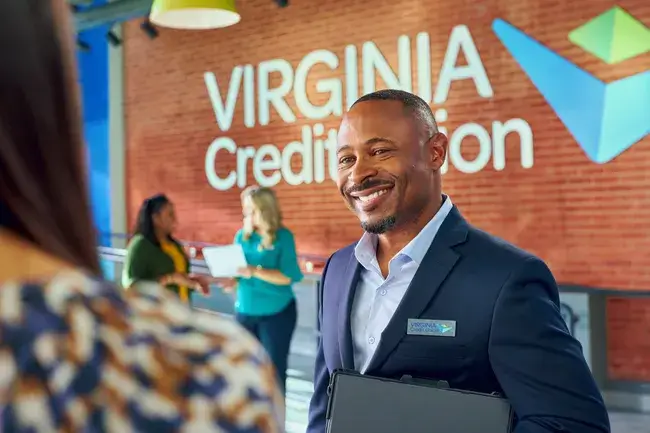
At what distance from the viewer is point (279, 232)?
173 inches

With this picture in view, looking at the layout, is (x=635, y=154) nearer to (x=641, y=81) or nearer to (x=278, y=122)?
(x=641, y=81)

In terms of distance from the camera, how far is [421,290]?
1.32 m

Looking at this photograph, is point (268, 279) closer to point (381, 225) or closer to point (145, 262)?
point (145, 262)

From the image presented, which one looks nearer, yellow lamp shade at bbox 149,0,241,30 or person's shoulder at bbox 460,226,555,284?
person's shoulder at bbox 460,226,555,284

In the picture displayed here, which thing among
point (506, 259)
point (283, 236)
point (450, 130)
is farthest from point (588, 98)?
point (506, 259)

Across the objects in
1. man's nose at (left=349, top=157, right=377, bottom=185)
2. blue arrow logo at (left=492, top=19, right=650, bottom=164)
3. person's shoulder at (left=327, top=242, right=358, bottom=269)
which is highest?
blue arrow logo at (left=492, top=19, right=650, bottom=164)

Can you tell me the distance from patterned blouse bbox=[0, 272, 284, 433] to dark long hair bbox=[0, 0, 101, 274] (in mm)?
33

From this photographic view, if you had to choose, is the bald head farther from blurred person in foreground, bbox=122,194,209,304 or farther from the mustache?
blurred person in foreground, bbox=122,194,209,304

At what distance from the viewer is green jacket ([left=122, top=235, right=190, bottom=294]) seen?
4.09 meters

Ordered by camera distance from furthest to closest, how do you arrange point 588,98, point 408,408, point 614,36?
point 588,98
point 614,36
point 408,408

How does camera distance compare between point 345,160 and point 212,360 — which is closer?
point 212,360

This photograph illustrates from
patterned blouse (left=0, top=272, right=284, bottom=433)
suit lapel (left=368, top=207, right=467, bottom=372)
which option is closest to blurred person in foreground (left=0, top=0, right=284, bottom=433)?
patterned blouse (left=0, top=272, right=284, bottom=433)

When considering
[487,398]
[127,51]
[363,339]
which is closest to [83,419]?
[487,398]

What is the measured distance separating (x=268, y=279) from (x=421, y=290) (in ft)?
9.69
